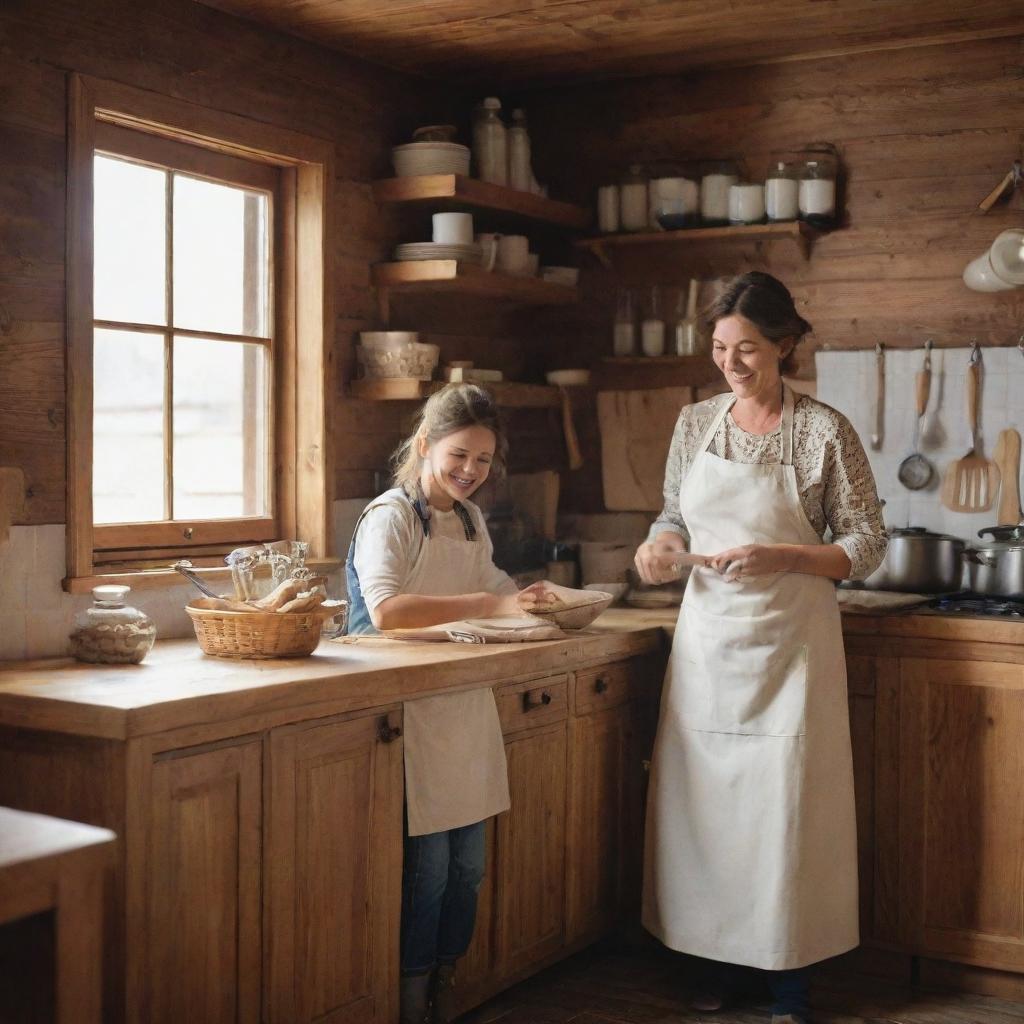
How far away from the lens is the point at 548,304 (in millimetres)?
4855

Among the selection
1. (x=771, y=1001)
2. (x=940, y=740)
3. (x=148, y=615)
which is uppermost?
(x=148, y=615)

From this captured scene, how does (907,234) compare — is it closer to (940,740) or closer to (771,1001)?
(940,740)

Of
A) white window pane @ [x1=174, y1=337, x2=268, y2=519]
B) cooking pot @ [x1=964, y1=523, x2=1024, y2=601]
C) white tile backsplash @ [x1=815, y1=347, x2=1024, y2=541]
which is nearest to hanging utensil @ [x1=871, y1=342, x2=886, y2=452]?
white tile backsplash @ [x1=815, y1=347, x2=1024, y2=541]

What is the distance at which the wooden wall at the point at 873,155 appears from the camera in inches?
165

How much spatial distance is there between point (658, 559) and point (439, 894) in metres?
0.96

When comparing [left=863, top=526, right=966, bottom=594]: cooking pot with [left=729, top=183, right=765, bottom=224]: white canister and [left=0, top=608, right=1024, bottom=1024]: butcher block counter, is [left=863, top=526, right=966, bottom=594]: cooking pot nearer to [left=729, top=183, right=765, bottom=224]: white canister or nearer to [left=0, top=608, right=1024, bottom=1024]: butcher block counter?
[left=0, top=608, right=1024, bottom=1024]: butcher block counter

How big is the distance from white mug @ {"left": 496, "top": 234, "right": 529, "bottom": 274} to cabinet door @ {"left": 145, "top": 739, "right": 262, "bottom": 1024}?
2181mm

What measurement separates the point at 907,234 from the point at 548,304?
1.22 m

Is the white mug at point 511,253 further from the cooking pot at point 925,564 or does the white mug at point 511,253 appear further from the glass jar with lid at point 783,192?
the cooking pot at point 925,564

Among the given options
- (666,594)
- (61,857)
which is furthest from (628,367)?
(61,857)

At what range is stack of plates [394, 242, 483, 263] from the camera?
13.7ft

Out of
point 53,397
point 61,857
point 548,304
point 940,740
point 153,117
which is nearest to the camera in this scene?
point 61,857

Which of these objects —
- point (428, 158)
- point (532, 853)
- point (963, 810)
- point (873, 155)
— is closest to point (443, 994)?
point (532, 853)

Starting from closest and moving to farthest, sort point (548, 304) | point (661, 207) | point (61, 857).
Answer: point (61, 857) → point (661, 207) → point (548, 304)
